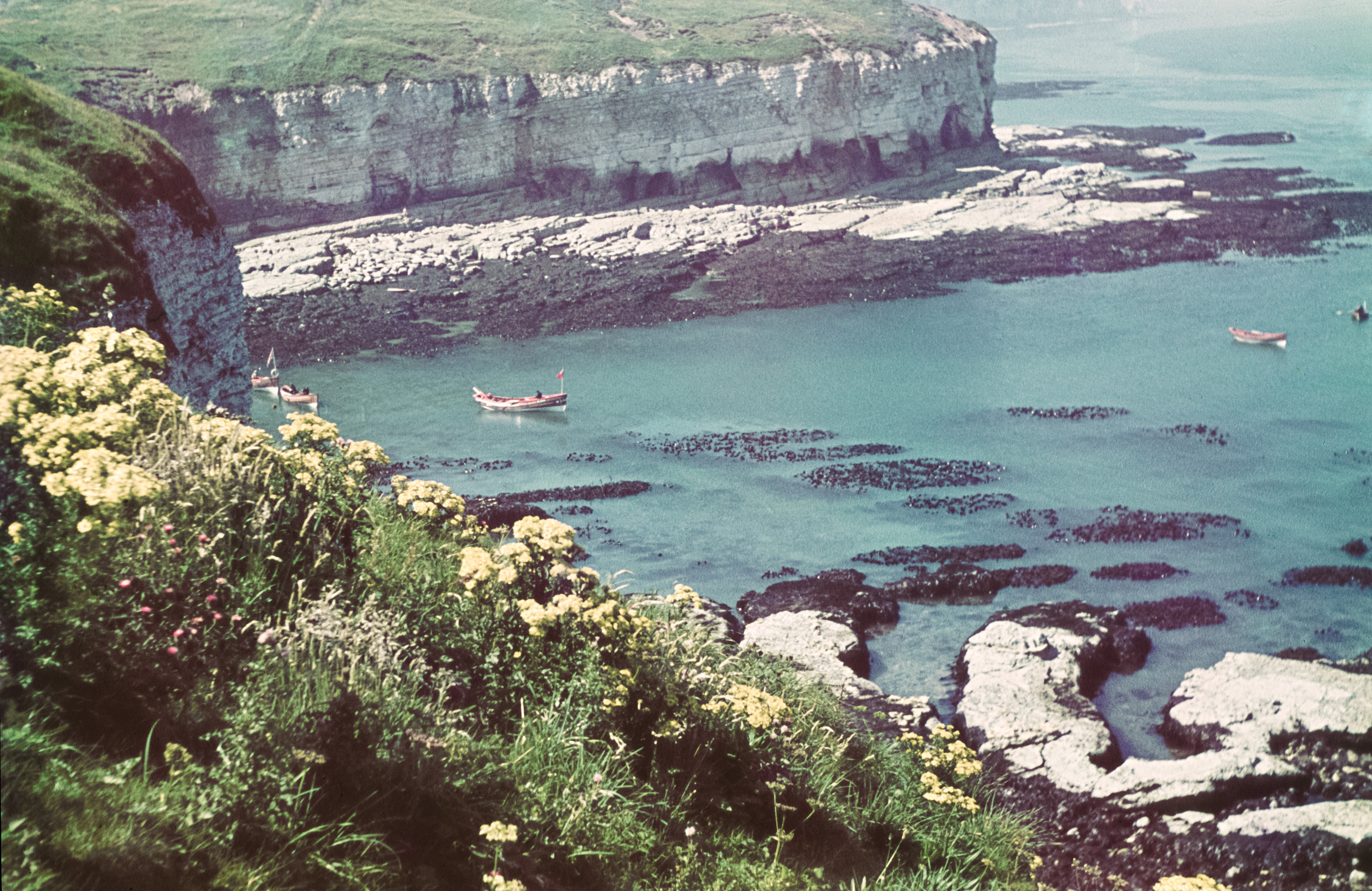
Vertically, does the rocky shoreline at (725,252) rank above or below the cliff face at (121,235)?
below

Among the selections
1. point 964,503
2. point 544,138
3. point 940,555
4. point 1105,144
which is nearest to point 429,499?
point 940,555

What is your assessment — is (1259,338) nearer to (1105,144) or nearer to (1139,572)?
(1139,572)

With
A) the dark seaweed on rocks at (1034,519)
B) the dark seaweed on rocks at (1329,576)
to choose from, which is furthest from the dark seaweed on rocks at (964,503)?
the dark seaweed on rocks at (1329,576)

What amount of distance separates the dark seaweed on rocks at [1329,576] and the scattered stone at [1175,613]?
2.74 m

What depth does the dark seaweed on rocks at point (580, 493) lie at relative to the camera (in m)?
28.9

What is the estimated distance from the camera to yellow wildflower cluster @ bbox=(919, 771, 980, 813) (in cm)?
839

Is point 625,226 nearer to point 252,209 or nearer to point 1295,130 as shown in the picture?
point 252,209

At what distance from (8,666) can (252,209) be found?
62.6m

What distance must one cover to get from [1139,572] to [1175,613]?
2230 mm

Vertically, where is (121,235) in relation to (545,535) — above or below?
above

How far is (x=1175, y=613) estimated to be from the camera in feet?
69.6

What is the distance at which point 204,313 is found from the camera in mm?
17609

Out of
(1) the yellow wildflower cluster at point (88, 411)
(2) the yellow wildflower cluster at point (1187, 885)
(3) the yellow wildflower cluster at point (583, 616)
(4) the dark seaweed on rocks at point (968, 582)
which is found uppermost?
(1) the yellow wildflower cluster at point (88, 411)

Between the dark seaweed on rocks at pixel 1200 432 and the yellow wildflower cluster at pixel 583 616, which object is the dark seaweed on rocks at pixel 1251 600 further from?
the yellow wildflower cluster at pixel 583 616
